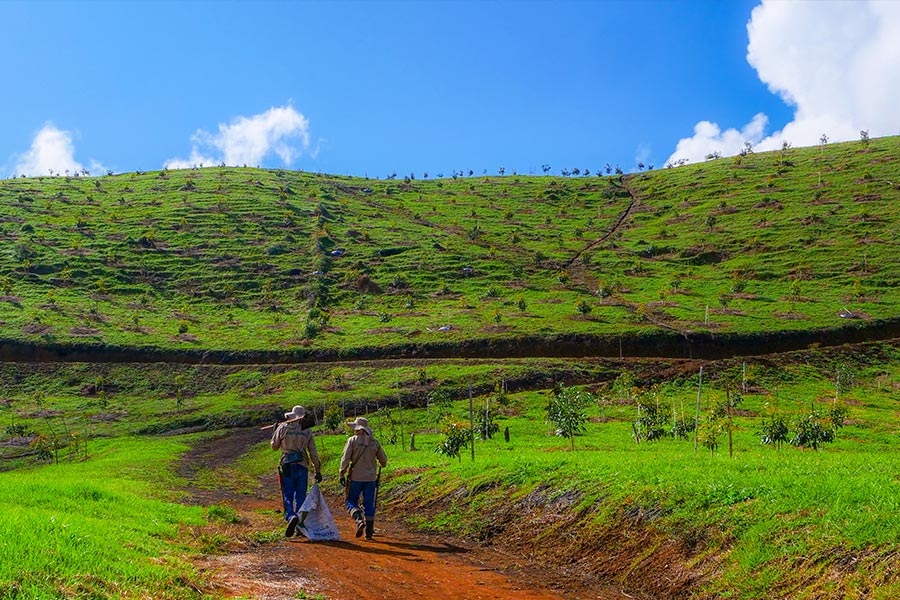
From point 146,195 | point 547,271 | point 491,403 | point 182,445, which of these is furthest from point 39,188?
point 491,403

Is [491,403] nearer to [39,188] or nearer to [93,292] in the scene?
[93,292]

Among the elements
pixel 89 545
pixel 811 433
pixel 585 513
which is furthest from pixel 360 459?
pixel 811 433

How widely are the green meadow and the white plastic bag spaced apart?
2.63ft

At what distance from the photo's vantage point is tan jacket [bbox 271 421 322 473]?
14055 millimetres

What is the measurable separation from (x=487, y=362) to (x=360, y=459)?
174 ft

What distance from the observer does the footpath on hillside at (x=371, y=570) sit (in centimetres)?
915

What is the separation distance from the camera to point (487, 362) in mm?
67000

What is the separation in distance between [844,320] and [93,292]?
95.6 m

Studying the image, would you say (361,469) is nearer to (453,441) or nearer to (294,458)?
(294,458)

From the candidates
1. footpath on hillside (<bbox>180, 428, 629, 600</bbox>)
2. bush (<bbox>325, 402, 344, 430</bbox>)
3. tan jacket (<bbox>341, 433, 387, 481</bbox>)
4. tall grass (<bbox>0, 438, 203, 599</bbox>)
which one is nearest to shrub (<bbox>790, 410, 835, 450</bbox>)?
footpath on hillside (<bbox>180, 428, 629, 600</bbox>)

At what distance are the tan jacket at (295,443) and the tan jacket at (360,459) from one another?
70 cm

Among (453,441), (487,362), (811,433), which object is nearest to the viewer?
(453,441)

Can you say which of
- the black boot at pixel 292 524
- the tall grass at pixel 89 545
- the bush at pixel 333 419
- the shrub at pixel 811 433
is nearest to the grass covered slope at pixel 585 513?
the tall grass at pixel 89 545

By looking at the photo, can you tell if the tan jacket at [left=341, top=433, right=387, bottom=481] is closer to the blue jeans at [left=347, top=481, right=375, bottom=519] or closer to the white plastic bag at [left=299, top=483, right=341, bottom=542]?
the blue jeans at [left=347, top=481, right=375, bottom=519]
